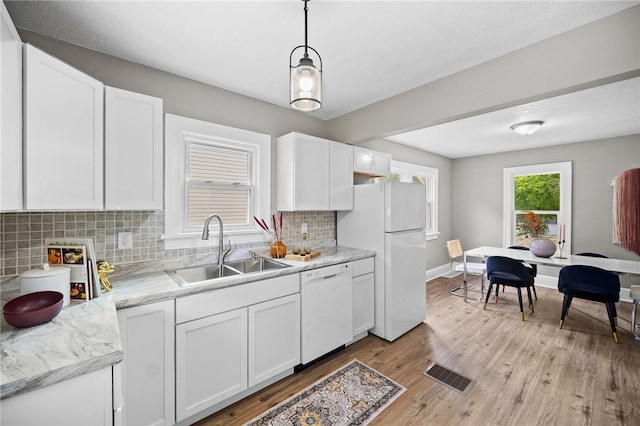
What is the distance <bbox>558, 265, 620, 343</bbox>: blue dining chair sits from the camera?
2.84 meters

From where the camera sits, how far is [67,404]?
0.92m

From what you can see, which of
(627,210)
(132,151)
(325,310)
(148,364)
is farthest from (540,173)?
(148,364)

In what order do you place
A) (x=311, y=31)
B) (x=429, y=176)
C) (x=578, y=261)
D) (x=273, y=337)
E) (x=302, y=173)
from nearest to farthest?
1. (x=311, y=31)
2. (x=273, y=337)
3. (x=302, y=173)
4. (x=578, y=261)
5. (x=429, y=176)

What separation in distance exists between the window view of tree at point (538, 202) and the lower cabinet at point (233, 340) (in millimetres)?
4993

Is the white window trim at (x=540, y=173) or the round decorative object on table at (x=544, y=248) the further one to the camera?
the white window trim at (x=540, y=173)

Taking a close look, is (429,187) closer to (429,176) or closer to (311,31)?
(429,176)

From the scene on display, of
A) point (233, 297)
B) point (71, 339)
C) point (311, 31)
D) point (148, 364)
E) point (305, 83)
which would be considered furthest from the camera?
point (233, 297)

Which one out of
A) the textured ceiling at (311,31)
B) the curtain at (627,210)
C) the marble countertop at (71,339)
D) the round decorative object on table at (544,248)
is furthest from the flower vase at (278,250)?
the curtain at (627,210)

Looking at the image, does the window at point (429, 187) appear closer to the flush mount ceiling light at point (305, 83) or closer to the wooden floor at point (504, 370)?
the wooden floor at point (504, 370)

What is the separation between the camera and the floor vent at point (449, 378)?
2197 mm

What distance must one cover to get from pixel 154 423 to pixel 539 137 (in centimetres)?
568

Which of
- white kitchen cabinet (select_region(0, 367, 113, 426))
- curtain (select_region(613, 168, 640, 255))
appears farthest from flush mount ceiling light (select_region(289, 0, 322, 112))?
curtain (select_region(613, 168, 640, 255))

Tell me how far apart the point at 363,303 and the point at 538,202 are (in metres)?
4.29

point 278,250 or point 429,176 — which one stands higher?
point 429,176
